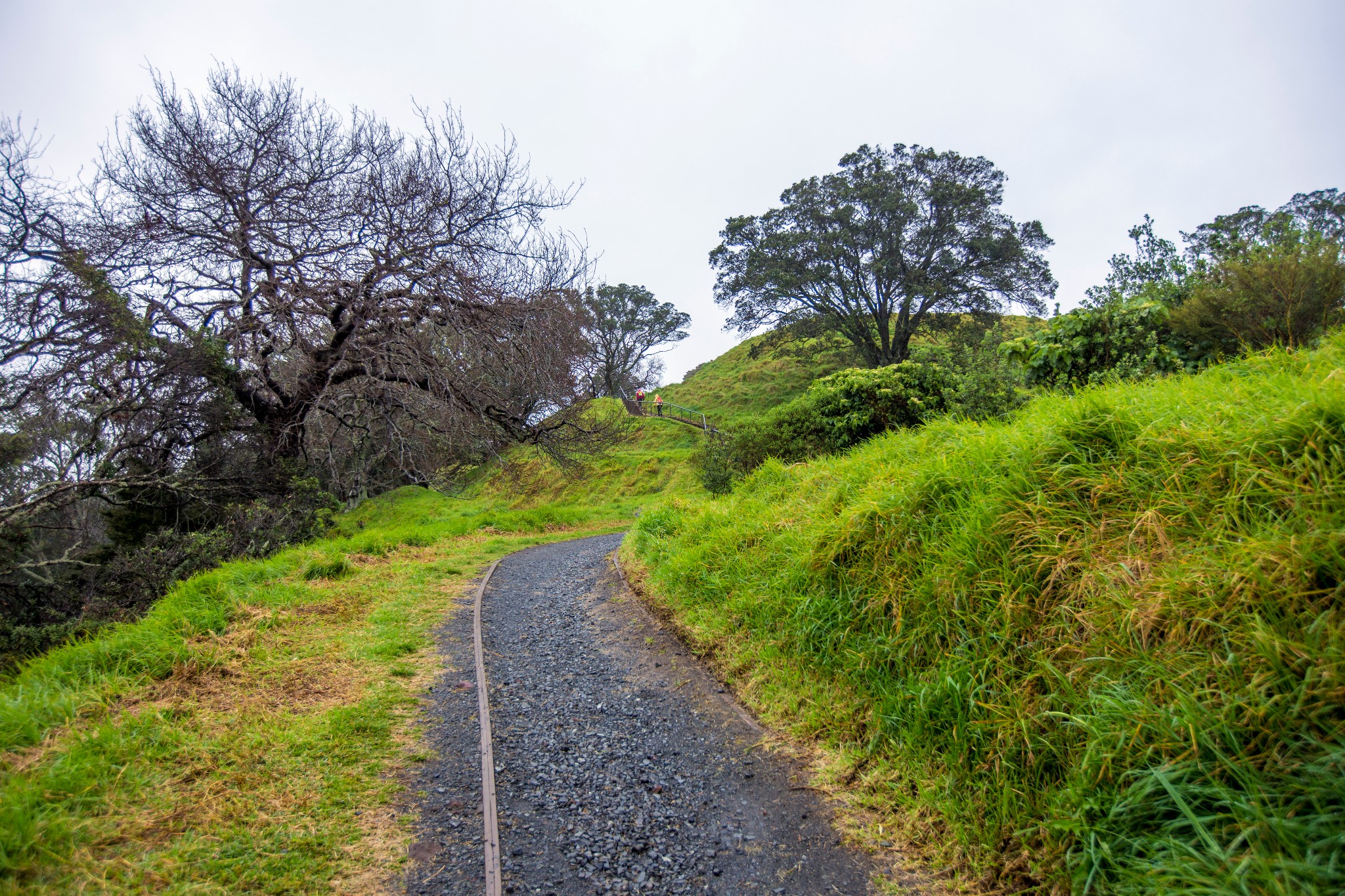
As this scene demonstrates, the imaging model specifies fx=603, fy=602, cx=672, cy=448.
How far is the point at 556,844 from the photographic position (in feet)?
10.9

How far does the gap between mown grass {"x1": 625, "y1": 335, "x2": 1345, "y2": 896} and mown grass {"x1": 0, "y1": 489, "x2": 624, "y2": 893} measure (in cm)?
292

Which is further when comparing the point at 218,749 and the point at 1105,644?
the point at 218,749

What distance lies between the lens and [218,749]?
385 cm

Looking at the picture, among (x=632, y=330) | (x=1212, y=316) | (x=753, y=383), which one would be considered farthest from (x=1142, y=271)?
(x=632, y=330)

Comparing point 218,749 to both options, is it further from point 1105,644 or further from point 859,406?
point 859,406

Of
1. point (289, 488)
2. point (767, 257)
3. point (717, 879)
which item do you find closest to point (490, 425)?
point (289, 488)

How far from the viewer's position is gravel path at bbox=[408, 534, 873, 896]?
3066 mm

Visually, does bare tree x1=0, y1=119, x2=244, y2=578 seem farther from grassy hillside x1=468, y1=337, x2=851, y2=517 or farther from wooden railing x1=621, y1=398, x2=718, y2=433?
wooden railing x1=621, y1=398, x2=718, y2=433

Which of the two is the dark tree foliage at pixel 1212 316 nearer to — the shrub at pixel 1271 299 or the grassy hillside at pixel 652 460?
the shrub at pixel 1271 299

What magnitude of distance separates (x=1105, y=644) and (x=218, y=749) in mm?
5164

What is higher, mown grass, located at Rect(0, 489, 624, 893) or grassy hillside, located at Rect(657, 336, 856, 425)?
grassy hillside, located at Rect(657, 336, 856, 425)

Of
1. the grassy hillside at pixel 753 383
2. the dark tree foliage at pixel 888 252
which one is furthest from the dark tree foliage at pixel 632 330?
the dark tree foliage at pixel 888 252

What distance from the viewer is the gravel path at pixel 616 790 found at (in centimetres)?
307

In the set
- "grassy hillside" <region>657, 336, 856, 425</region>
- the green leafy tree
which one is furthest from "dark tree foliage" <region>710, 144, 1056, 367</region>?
the green leafy tree
